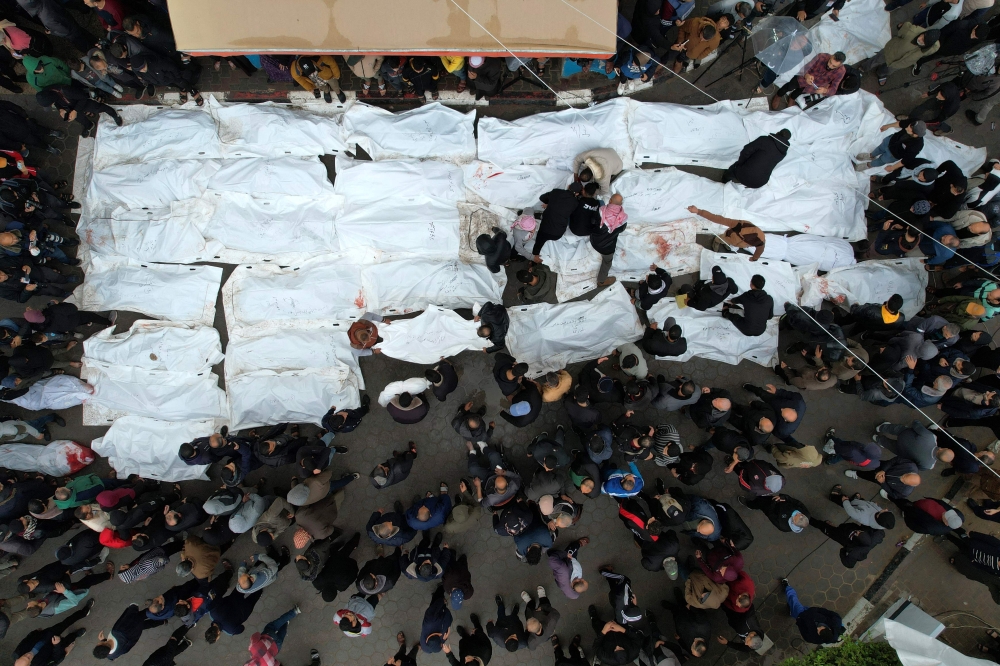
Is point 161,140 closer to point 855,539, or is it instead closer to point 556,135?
point 556,135

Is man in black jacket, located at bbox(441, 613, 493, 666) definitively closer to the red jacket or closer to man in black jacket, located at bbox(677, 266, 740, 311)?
the red jacket

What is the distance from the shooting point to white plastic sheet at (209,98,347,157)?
21.7 ft

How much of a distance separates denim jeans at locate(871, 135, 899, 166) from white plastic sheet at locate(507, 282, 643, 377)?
415cm

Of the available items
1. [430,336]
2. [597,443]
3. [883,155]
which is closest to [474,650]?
[597,443]

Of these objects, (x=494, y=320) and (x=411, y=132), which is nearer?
(x=494, y=320)

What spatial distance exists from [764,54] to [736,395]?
4801 mm

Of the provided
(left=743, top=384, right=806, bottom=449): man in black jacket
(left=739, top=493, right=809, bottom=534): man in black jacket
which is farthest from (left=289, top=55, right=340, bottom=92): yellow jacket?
(left=739, top=493, right=809, bottom=534): man in black jacket

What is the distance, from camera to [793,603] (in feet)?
22.1

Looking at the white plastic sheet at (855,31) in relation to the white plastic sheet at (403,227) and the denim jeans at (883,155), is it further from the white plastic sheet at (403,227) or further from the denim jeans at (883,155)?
the white plastic sheet at (403,227)

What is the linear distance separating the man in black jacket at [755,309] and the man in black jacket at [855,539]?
293 cm

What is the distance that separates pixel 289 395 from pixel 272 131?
3777 millimetres

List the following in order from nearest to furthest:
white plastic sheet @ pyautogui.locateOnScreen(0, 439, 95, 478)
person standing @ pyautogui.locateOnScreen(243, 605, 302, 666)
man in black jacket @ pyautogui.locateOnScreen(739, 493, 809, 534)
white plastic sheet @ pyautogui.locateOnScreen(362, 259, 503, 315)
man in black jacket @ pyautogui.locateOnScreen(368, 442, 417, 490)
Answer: man in black jacket @ pyautogui.locateOnScreen(739, 493, 809, 534), man in black jacket @ pyautogui.locateOnScreen(368, 442, 417, 490), person standing @ pyautogui.locateOnScreen(243, 605, 302, 666), white plastic sheet @ pyautogui.locateOnScreen(362, 259, 503, 315), white plastic sheet @ pyautogui.locateOnScreen(0, 439, 95, 478)

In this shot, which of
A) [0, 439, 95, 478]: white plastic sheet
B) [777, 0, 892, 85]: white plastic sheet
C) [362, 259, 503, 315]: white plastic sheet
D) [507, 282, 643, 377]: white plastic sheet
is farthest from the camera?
[777, 0, 892, 85]: white plastic sheet

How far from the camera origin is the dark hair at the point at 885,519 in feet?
18.5
